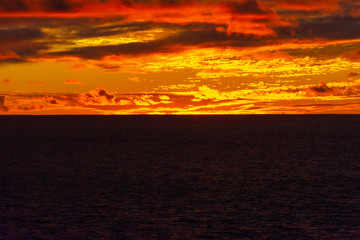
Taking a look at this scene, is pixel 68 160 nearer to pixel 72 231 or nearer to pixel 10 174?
pixel 10 174

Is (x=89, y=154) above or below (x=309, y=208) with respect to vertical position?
above

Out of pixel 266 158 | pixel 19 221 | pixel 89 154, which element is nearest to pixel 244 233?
pixel 19 221

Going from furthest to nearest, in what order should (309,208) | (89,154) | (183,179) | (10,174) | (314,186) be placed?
(89,154) → (10,174) → (183,179) → (314,186) → (309,208)

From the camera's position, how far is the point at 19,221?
158ft

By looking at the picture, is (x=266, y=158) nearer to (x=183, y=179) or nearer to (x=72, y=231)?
(x=183, y=179)

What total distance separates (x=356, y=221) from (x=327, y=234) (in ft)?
17.5

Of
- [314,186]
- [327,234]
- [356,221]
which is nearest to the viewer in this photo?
[327,234]

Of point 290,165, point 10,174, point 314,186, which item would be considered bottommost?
point 314,186

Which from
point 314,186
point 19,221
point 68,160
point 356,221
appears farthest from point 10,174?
point 356,221

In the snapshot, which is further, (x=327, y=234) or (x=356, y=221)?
(x=356, y=221)

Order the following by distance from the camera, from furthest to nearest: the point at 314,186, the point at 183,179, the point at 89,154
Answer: the point at 89,154, the point at 183,179, the point at 314,186

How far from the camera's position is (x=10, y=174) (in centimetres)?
8225

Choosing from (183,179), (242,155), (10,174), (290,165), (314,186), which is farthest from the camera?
(242,155)

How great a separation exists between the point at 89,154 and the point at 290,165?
157ft
